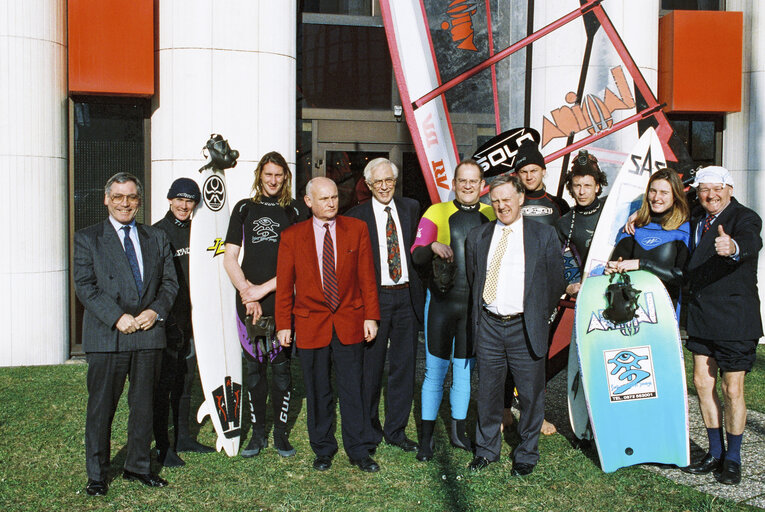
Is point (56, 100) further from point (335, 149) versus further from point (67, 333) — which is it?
point (335, 149)

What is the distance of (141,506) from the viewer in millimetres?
3547

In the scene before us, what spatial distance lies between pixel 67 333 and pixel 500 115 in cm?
462

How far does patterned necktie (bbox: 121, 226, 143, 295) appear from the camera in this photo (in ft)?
12.2

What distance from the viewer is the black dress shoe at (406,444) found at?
173 inches

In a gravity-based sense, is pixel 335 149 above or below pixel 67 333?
above

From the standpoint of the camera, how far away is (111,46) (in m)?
6.67

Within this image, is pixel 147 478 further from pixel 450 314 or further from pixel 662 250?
pixel 662 250

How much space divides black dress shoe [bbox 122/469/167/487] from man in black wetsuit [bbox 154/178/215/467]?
0.94 feet

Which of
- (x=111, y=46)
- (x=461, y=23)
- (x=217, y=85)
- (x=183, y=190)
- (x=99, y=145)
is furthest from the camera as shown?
(x=99, y=145)

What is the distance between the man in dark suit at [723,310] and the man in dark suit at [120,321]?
2845 mm

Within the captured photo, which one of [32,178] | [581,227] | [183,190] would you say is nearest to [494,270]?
[581,227]

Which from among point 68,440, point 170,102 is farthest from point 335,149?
point 68,440

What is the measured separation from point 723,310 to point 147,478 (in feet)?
10.4

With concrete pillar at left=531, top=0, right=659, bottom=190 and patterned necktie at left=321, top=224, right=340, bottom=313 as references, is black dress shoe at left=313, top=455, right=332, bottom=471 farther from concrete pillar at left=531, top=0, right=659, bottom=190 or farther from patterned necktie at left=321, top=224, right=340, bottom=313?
concrete pillar at left=531, top=0, right=659, bottom=190
